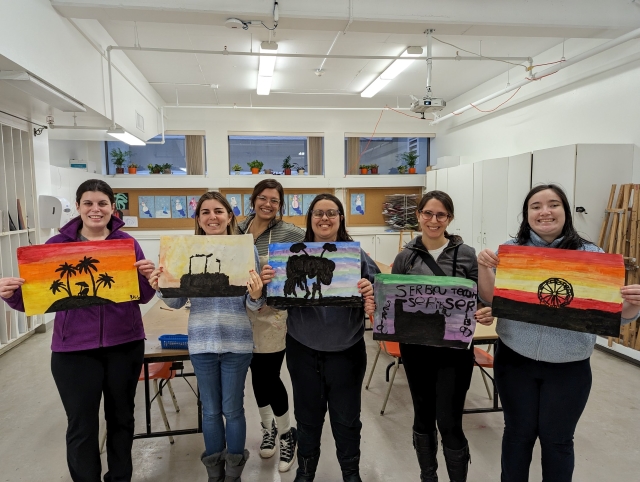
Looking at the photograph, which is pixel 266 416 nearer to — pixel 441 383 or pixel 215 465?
pixel 215 465

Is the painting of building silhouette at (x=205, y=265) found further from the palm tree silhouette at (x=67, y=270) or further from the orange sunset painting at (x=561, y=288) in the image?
the orange sunset painting at (x=561, y=288)

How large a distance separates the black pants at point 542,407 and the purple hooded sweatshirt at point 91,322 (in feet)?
5.24

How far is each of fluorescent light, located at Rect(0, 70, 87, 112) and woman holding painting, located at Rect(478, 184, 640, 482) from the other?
3.21 meters

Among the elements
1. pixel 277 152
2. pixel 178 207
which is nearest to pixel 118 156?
pixel 178 207

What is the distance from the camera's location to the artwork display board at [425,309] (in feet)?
5.39

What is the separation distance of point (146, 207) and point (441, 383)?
22.4 feet

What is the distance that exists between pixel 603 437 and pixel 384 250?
5197 mm

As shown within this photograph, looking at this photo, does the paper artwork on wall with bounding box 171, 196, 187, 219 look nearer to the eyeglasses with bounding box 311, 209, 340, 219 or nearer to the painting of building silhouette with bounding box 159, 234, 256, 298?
the painting of building silhouette with bounding box 159, 234, 256, 298

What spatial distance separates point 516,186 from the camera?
483cm

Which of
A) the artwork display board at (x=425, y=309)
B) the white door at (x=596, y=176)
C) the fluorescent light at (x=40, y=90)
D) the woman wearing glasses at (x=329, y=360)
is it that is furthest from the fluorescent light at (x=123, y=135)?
the white door at (x=596, y=176)

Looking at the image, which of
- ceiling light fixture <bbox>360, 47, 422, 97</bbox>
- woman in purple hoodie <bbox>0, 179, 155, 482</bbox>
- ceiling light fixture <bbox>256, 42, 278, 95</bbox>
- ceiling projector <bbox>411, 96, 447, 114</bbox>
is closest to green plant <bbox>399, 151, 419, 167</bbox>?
ceiling light fixture <bbox>360, 47, 422, 97</bbox>

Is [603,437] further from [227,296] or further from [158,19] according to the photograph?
[158,19]

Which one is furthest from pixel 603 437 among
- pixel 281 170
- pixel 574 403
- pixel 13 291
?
pixel 281 170

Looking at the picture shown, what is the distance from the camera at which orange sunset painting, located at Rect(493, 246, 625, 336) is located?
146cm
